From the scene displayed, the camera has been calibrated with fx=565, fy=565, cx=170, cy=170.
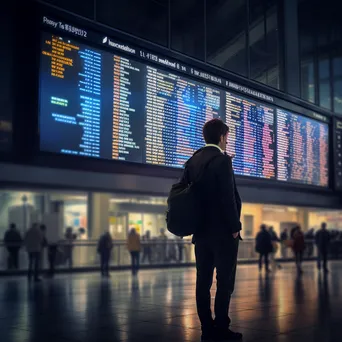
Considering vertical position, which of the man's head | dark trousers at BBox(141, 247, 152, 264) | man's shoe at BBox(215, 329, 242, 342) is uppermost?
the man's head

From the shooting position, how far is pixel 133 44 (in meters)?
7.59

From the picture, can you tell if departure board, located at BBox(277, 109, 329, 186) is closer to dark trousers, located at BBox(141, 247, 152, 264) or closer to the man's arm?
the man's arm

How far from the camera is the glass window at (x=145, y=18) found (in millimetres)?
9297

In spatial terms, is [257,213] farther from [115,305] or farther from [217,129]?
[217,129]

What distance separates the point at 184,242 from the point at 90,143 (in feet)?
57.7

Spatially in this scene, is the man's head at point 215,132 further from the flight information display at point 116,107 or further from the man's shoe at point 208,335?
the flight information display at point 116,107

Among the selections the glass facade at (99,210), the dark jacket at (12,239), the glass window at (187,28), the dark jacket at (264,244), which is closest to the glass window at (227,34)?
the glass window at (187,28)

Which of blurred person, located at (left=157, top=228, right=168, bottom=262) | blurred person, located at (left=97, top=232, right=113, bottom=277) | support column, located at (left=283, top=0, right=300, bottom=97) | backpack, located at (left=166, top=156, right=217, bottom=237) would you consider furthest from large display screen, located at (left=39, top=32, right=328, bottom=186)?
blurred person, located at (left=157, top=228, right=168, bottom=262)

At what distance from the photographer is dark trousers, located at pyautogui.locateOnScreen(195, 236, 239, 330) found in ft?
14.9

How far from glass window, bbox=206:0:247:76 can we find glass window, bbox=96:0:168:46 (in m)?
0.95

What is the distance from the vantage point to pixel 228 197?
14.7 feet

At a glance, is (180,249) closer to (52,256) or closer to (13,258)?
(52,256)

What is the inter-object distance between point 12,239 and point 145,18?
1137cm

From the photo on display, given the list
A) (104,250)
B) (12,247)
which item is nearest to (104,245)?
(104,250)
